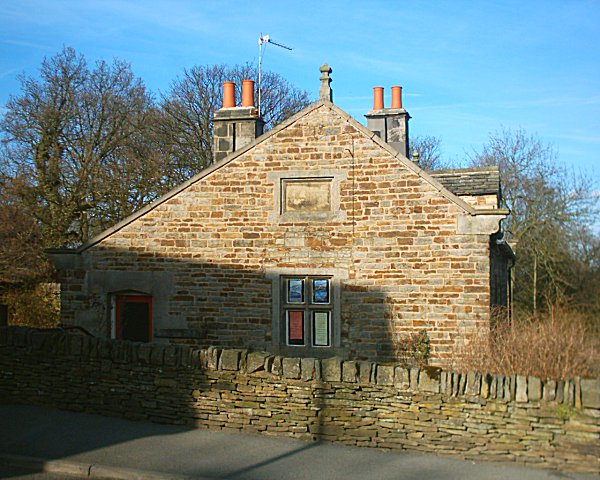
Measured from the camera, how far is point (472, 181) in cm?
1565

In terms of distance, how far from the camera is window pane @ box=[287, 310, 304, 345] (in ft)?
47.4

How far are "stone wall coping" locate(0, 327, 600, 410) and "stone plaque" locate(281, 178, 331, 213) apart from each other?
4.93m

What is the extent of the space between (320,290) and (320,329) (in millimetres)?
807

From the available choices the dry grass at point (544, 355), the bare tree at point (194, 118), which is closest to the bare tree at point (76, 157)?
the bare tree at point (194, 118)

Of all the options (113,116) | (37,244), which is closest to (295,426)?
(37,244)

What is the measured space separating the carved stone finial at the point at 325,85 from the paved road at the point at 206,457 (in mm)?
7335

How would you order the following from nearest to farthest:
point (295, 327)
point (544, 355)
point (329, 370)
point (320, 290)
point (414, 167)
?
point (544, 355)
point (329, 370)
point (414, 167)
point (320, 290)
point (295, 327)

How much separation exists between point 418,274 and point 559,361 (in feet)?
16.9

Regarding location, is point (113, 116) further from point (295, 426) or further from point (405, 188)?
point (295, 426)

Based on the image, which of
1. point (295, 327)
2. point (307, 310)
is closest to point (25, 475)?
point (295, 327)

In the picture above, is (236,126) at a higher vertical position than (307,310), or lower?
higher

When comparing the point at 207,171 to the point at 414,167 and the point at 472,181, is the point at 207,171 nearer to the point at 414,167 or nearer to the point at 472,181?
the point at 414,167

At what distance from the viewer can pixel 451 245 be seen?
531 inches

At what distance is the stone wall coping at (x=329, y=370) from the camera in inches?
325
